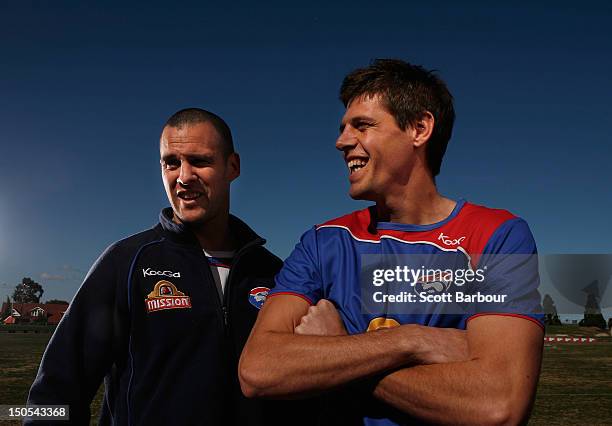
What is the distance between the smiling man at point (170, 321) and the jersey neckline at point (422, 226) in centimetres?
121

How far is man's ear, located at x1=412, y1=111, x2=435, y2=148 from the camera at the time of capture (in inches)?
147

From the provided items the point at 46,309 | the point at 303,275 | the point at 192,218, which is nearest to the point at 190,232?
the point at 192,218

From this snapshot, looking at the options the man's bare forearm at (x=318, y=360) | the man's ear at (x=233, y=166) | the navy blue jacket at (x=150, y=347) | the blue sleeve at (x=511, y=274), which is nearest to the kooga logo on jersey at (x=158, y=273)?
the navy blue jacket at (x=150, y=347)

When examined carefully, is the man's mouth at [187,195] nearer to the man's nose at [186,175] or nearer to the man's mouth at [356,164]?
the man's nose at [186,175]

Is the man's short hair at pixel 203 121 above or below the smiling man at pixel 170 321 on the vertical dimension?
above

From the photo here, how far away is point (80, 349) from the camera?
390 centimetres

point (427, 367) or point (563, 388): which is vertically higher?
point (427, 367)

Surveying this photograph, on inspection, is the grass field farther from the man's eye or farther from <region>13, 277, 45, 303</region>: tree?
<region>13, 277, 45, 303</region>: tree

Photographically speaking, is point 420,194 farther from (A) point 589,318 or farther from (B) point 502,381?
(A) point 589,318

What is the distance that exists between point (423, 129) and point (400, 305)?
1.23 meters

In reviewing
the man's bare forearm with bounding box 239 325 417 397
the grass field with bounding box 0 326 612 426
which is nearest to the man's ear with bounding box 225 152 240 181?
the man's bare forearm with bounding box 239 325 417 397

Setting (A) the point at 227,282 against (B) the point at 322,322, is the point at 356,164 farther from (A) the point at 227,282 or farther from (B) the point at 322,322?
(A) the point at 227,282

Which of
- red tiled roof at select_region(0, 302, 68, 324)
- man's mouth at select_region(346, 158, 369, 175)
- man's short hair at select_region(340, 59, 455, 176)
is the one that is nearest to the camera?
man's mouth at select_region(346, 158, 369, 175)

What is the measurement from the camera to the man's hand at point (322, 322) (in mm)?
3055
